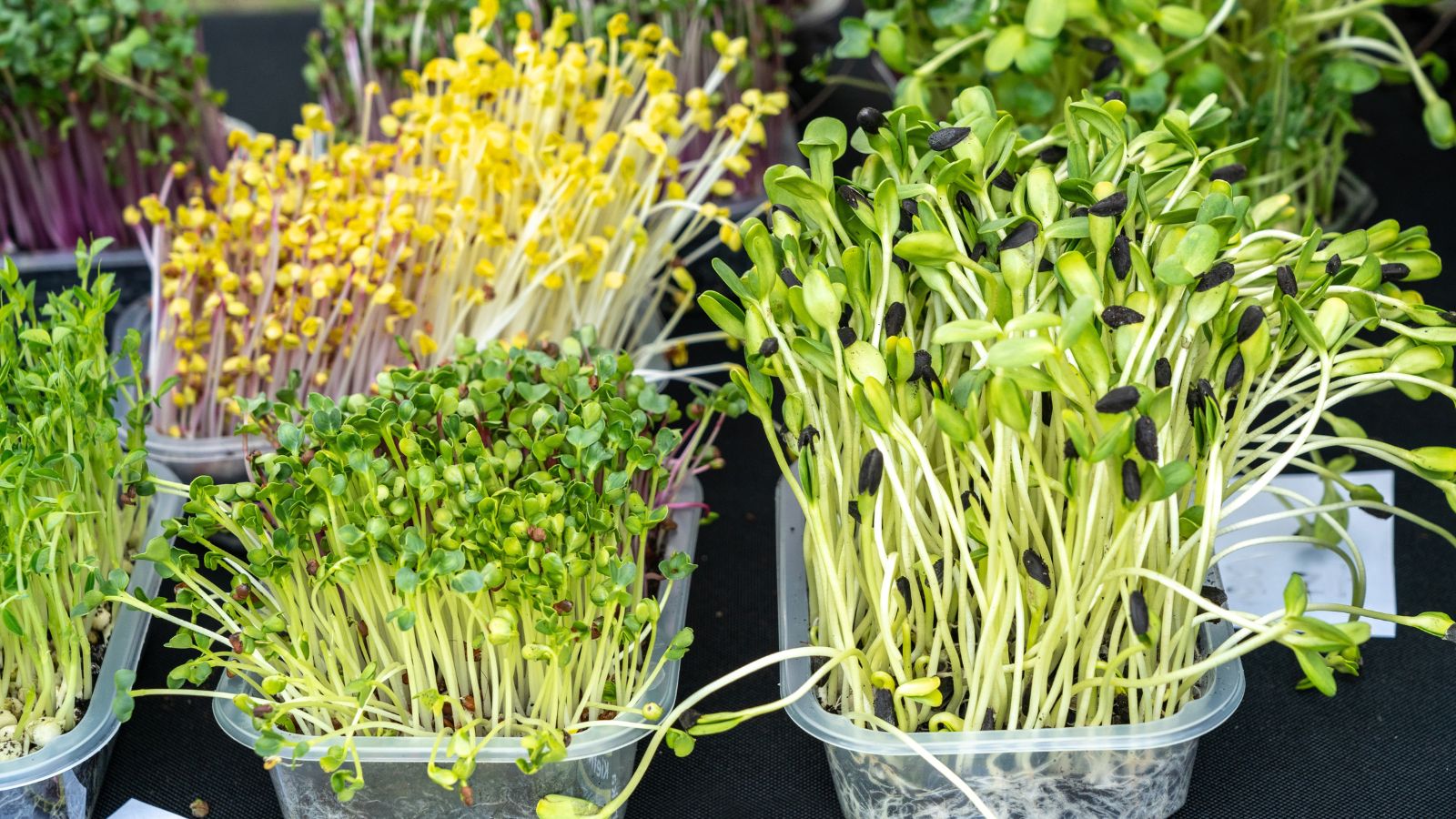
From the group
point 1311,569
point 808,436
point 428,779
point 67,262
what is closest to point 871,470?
point 808,436

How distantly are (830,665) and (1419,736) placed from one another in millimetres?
593

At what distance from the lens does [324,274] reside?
4.15ft

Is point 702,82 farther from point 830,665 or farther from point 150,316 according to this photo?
point 830,665

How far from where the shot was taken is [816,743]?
1.09m

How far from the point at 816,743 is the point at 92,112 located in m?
1.33

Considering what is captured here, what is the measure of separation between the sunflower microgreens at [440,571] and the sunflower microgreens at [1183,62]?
0.59 m

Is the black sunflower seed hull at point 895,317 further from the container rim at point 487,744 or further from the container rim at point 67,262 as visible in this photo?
the container rim at point 67,262

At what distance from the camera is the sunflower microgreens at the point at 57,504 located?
35.9 inches

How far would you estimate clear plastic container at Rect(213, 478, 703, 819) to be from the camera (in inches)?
34.4

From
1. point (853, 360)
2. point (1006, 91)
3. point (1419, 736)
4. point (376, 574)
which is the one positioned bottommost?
point (1419, 736)

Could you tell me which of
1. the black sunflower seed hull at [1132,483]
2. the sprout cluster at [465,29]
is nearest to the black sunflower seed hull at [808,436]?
the black sunflower seed hull at [1132,483]

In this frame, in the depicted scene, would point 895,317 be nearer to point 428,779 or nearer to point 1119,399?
point 1119,399

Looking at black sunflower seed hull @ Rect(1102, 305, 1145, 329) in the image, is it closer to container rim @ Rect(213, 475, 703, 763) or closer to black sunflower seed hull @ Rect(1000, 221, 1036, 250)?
black sunflower seed hull @ Rect(1000, 221, 1036, 250)

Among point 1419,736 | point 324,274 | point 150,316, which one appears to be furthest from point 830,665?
point 150,316
